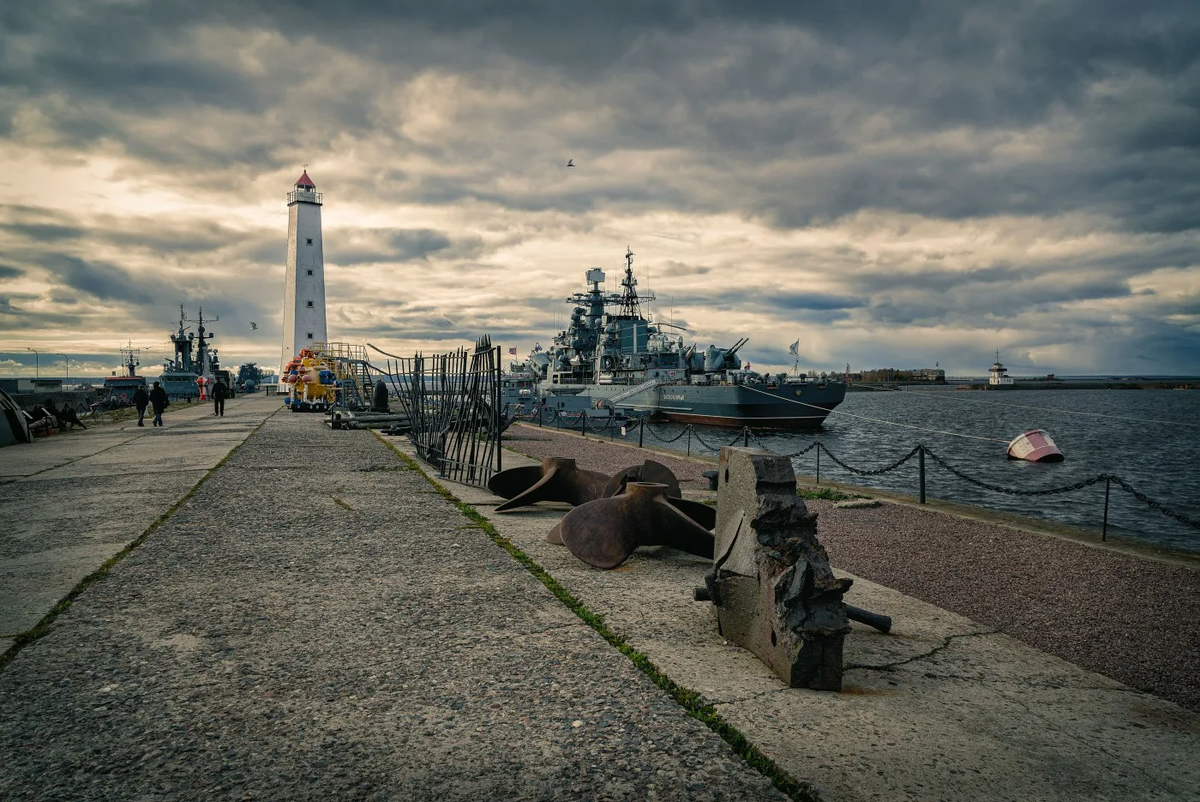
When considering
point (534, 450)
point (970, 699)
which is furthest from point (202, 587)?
point (534, 450)

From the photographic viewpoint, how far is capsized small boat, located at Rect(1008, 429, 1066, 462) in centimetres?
2947

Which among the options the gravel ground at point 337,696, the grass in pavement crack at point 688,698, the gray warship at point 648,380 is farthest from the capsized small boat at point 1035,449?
the gravel ground at point 337,696

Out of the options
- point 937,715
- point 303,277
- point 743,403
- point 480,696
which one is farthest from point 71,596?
point 303,277

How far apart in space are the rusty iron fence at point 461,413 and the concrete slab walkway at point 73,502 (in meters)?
3.69

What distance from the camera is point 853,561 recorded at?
674 cm

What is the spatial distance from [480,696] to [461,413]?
7.85m

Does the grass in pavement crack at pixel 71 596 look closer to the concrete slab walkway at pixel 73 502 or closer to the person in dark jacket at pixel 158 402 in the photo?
the concrete slab walkway at pixel 73 502

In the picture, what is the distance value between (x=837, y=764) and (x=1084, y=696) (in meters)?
1.83

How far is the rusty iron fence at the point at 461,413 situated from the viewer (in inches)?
380

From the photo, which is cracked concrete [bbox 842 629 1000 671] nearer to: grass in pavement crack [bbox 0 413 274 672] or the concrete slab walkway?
grass in pavement crack [bbox 0 413 274 672]

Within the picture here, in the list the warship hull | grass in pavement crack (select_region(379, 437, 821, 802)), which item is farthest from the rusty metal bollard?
the warship hull

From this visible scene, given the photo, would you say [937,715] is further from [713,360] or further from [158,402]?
[713,360]

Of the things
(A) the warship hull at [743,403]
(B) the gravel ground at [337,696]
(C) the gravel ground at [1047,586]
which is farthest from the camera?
(A) the warship hull at [743,403]

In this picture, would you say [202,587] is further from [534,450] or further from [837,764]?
[534,450]
